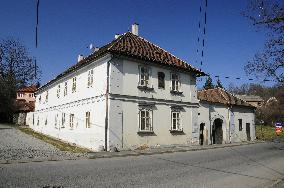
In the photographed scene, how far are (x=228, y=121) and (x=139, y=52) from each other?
14918 mm

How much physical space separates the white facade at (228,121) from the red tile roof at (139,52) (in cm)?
459

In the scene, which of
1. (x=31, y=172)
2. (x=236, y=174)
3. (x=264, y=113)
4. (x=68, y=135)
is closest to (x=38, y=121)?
(x=68, y=135)

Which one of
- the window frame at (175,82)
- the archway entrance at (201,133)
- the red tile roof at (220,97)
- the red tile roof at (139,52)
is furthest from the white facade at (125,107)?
the red tile roof at (220,97)

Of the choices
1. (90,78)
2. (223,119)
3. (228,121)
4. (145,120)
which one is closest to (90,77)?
(90,78)

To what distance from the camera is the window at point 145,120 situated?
21.5m

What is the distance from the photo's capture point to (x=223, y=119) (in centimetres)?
3105

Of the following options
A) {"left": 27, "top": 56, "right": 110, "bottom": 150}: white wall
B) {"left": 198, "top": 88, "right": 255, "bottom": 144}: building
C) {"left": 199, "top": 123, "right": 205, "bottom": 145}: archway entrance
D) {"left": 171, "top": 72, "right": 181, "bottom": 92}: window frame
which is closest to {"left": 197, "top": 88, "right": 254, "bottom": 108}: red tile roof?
{"left": 198, "top": 88, "right": 255, "bottom": 144}: building

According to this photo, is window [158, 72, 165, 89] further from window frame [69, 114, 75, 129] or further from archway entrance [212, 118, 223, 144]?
archway entrance [212, 118, 223, 144]

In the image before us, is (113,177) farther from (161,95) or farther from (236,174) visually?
(161,95)

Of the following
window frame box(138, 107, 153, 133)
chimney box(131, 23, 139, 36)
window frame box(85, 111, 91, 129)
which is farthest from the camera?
chimney box(131, 23, 139, 36)

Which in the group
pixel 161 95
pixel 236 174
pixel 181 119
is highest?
pixel 161 95

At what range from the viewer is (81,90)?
24.2m

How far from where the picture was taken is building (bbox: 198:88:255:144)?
28.5 m

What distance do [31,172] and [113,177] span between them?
3.22 m
